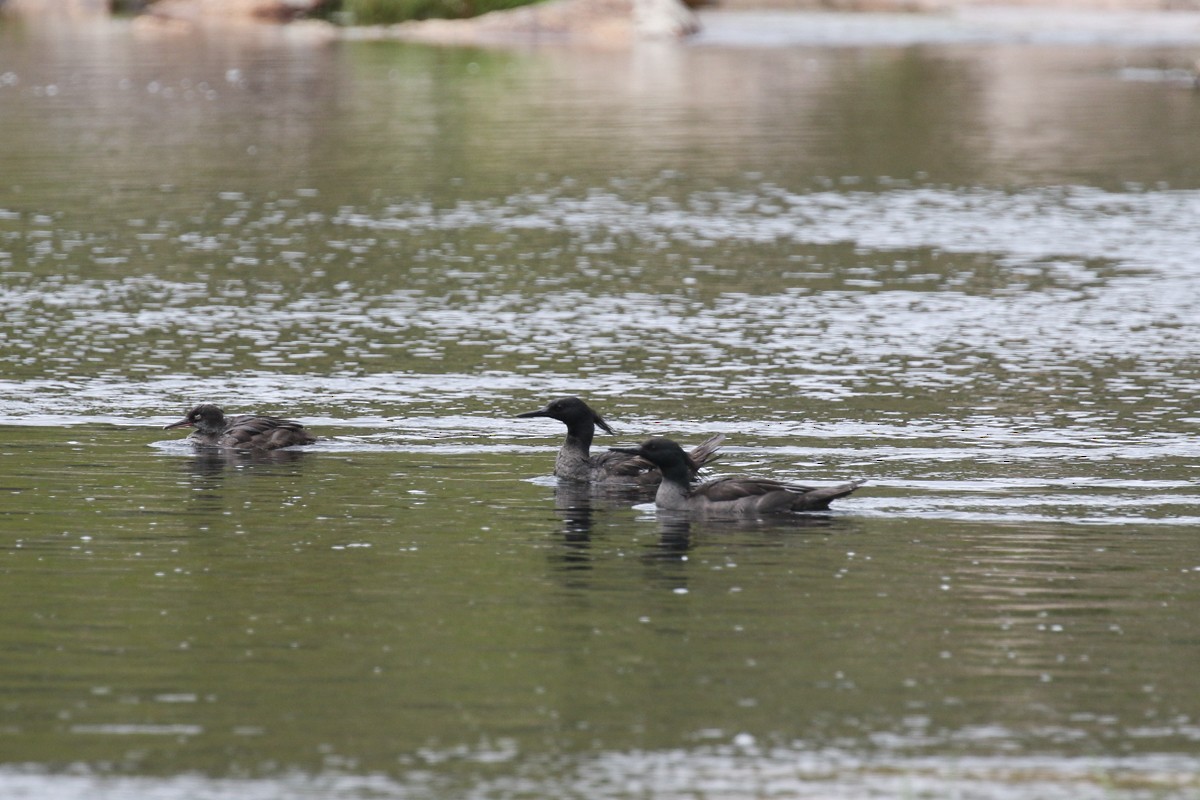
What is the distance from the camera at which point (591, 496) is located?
17.5 m

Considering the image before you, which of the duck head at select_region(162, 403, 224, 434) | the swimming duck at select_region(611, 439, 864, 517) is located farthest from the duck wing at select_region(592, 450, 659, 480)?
the duck head at select_region(162, 403, 224, 434)

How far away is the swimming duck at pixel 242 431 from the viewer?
61.3ft

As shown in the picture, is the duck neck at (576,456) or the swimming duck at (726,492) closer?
the swimming duck at (726,492)

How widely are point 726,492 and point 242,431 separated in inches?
177

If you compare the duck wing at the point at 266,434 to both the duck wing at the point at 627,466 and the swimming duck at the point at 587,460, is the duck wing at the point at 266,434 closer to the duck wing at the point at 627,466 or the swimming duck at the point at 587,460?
the swimming duck at the point at 587,460

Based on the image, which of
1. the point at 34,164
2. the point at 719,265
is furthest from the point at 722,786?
the point at 34,164

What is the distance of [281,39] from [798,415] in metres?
61.2

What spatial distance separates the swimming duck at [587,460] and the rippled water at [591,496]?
0.38m

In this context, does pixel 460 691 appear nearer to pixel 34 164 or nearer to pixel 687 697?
pixel 687 697

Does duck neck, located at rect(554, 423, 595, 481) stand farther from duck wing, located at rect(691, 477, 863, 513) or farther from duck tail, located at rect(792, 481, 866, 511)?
duck tail, located at rect(792, 481, 866, 511)

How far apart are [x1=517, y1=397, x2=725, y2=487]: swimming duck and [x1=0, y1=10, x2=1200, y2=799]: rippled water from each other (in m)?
0.38

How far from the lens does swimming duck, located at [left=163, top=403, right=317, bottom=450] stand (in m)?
18.7

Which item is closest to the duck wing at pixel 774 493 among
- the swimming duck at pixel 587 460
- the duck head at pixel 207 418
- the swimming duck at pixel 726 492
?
the swimming duck at pixel 726 492

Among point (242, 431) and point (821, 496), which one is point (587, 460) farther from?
point (242, 431)
